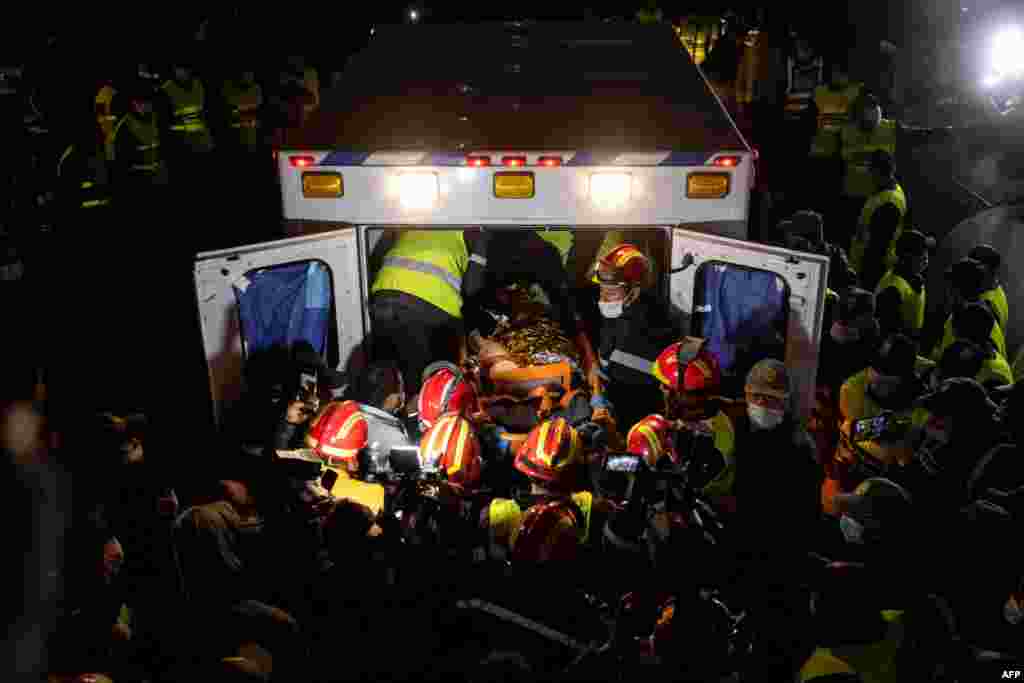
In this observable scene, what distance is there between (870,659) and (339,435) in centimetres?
255

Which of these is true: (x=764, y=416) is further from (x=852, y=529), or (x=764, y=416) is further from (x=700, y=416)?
(x=852, y=529)

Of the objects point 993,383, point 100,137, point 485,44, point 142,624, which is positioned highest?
point 485,44

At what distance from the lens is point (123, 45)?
1469 cm

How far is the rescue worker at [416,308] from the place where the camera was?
5.86 meters

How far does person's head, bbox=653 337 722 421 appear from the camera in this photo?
179 inches

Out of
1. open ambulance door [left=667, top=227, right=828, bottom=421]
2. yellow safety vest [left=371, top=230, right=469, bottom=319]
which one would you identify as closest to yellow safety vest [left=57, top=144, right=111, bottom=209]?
yellow safety vest [left=371, top=230, right=469, bottom=319]

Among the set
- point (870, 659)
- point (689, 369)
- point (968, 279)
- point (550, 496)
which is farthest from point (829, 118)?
point (870, 659)

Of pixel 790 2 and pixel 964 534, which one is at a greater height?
pixel 790 2

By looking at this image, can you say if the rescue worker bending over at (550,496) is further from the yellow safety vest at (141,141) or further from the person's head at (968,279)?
the yellow safety vest at (141,141)

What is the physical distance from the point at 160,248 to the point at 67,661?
7.74 meters

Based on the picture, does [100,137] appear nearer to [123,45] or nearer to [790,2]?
[123,45]

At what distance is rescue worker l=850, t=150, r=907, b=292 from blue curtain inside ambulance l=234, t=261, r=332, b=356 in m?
4.51

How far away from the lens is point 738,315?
531 cm

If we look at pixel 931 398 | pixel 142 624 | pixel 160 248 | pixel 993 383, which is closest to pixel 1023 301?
pixel 993 383
